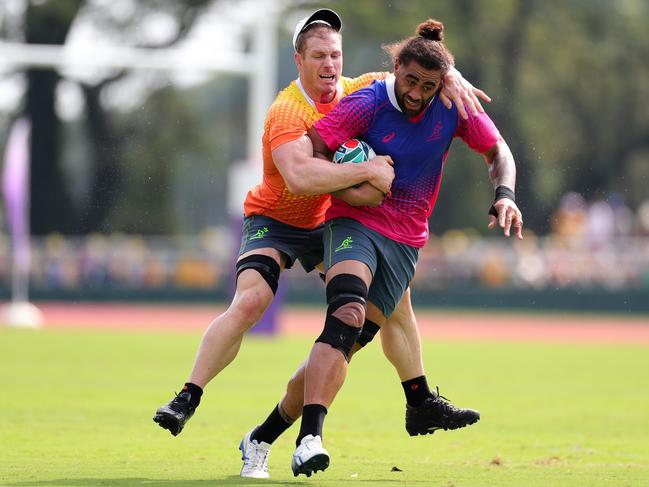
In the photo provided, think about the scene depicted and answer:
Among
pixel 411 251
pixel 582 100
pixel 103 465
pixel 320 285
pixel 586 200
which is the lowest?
pixel 103 465

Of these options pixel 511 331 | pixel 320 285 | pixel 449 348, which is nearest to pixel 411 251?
pixel 449 348

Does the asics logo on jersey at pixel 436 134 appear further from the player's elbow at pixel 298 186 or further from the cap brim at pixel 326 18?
the cap brim at pixel 326 18

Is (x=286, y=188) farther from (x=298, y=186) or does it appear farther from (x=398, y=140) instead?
(x=398, y=140)

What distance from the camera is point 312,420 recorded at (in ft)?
20.6

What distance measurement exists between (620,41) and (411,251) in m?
41.0

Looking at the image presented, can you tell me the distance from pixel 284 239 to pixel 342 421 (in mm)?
3301

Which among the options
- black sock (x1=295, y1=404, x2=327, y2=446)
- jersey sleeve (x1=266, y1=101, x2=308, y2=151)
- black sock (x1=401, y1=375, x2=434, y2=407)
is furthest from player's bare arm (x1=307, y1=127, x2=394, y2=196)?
black sock (x1=401, y1=375, x2=434, y2=407)

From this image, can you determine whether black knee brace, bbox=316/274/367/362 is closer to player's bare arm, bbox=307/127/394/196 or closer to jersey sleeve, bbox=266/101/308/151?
player's bare arm, bbox=307/127/394/196

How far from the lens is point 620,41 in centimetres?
4594

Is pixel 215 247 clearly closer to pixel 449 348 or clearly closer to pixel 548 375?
pixel 449 348

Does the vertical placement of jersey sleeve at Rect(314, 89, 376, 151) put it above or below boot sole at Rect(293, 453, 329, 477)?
above

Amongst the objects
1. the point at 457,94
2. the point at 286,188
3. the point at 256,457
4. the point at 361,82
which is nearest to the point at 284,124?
the point at 286,188

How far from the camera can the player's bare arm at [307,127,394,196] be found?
655 cm

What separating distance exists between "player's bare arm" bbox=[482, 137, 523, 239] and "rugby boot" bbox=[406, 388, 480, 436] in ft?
3.53
